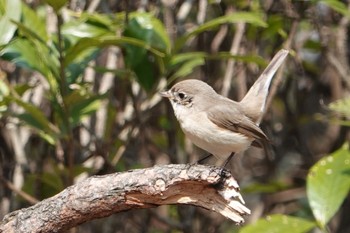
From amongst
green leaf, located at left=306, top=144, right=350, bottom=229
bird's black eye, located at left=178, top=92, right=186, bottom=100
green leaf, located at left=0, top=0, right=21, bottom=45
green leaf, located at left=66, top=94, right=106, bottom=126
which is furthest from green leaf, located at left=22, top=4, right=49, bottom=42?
green leaf, located at left=306, top=144, right=350, bottom=229

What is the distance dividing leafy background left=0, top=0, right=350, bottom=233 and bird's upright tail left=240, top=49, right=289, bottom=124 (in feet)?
0.46

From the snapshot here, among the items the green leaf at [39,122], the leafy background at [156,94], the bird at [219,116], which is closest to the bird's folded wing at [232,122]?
the bird at [219,116]

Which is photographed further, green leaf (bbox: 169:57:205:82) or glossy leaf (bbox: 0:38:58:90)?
green leaf (bbox: 169:57:205:82)

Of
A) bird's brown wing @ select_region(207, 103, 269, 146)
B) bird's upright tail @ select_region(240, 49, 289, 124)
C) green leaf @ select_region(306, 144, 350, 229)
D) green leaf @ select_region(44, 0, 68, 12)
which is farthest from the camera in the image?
bird's upright tail @ select_region(240, 49, 289, 124)

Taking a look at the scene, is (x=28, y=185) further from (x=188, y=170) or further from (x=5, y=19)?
(x=188, y=170)

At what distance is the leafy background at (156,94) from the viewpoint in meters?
4.26

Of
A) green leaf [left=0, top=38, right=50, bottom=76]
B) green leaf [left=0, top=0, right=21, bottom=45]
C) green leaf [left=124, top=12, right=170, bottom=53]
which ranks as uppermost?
green leaf [left=0, top=0, right=21, bottom=45]

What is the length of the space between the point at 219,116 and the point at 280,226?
82cm

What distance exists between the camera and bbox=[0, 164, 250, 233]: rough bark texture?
3125 mm

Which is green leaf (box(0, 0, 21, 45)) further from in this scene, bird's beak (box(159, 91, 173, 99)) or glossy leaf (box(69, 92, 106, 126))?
bird's beak (box(159, 91, 173, 99))

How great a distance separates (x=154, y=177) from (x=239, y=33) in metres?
2.60

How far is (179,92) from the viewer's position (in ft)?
15.5

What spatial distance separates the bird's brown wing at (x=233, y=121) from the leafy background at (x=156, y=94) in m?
0.28

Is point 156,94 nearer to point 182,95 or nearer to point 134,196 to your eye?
point 182,95
